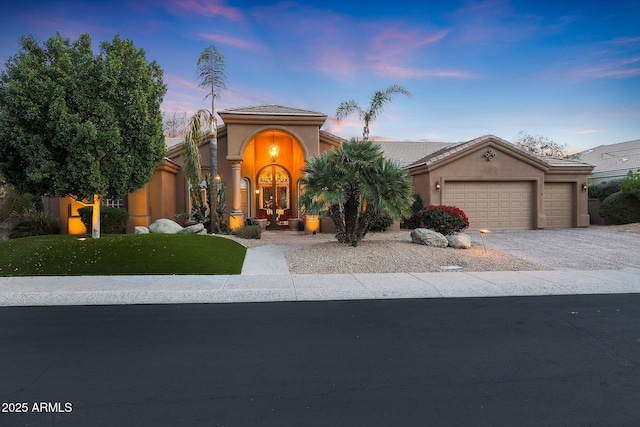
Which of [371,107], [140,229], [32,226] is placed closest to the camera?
[140,229]

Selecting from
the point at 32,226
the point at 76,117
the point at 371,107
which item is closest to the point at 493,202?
the point at 371,107

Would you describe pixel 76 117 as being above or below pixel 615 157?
below

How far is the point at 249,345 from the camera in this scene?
4.52 m

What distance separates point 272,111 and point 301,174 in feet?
12.4

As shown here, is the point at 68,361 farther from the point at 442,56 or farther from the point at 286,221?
the point at 442,56

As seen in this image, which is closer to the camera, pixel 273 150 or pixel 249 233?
pixel 249 233

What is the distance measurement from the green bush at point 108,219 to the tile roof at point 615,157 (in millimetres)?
30748

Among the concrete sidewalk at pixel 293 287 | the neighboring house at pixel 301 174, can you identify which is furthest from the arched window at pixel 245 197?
the concrete sidewalk at pixel 293 287

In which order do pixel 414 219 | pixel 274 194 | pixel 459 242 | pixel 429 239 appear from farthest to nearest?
pixel 274 194 → pixel 414 219 → pixel 429 239 → pixel 459 242

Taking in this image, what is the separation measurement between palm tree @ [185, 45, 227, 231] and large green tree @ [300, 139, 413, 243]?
537 centimetres

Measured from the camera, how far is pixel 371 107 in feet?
69.2

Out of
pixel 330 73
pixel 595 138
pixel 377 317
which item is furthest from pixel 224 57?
pixel 595 138

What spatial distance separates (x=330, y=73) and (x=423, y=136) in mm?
15533

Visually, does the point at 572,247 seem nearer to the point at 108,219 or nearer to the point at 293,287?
the point at 293,287
